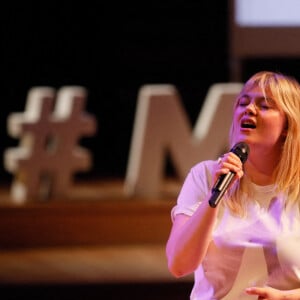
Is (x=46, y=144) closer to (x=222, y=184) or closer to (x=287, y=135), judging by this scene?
(x=287, y=135)

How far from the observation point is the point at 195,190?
188cm

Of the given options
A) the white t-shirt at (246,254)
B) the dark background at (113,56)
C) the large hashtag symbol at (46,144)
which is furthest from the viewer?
the dark background at (113,56)

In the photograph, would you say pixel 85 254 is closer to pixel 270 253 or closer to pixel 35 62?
pixel 35 62

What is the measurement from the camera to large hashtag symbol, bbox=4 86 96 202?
4.77m

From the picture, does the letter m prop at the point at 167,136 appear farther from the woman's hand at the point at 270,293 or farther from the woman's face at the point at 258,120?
the woman's hand at the point at 270,293

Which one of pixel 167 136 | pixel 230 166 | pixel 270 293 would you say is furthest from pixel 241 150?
pixel 167 136

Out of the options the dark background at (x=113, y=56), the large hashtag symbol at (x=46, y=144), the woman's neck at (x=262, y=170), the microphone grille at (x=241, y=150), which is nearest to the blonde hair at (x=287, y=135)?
the woman's neck at (x=262, y=170)

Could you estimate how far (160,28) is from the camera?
233 inches

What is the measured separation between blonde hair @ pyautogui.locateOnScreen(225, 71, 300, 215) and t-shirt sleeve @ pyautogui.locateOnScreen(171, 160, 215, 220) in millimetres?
58

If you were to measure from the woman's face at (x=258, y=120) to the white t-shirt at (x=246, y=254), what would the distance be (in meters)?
0.14

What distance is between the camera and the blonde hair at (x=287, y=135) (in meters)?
1.88

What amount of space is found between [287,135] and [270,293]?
1.17 ft

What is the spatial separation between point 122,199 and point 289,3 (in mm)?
1761

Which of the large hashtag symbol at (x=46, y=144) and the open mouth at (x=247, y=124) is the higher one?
the open mouth at (x=247, y=124)
